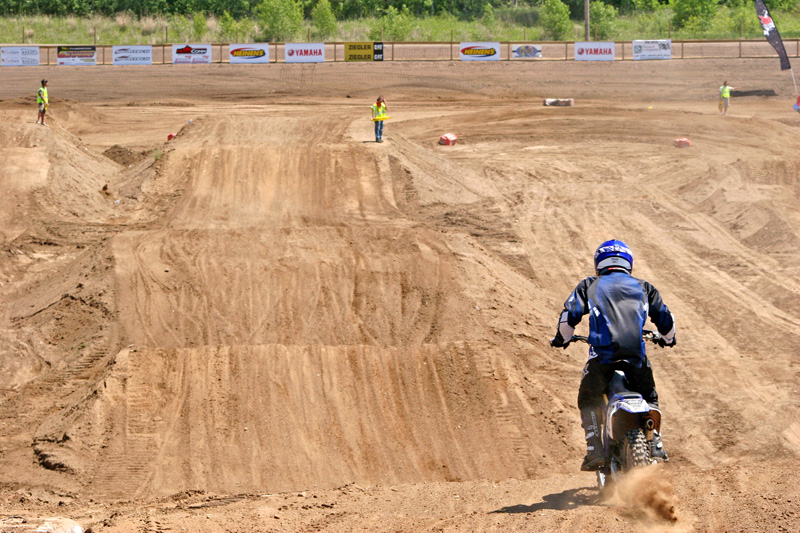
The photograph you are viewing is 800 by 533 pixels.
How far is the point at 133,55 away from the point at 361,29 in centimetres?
1668

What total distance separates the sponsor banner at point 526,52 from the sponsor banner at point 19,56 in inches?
997

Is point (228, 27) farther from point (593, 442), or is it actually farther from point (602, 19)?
point (593, 442)

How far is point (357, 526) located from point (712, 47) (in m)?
45.7

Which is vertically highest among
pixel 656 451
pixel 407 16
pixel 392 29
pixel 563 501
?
pixel 407 16

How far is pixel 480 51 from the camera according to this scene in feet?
147

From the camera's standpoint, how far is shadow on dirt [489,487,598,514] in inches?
261

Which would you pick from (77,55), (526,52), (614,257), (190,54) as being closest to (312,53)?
(190,54)

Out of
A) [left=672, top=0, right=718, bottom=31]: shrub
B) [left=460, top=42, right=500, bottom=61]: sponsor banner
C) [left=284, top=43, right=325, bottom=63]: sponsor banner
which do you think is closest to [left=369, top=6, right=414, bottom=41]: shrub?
[left=284, top=43, right=325, bottom=63]: sponsor banner

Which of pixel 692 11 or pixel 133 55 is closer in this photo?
pixel 133 55

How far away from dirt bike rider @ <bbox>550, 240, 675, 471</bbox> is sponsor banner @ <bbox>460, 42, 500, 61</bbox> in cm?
3927

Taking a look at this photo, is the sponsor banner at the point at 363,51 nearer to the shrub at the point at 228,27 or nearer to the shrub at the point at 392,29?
the shrub at the point at 392,29

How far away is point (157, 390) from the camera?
1159cm

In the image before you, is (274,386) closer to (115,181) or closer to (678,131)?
(115,181)

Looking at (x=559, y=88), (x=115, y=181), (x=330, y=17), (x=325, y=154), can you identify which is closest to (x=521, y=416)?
(x=325, y=154)
